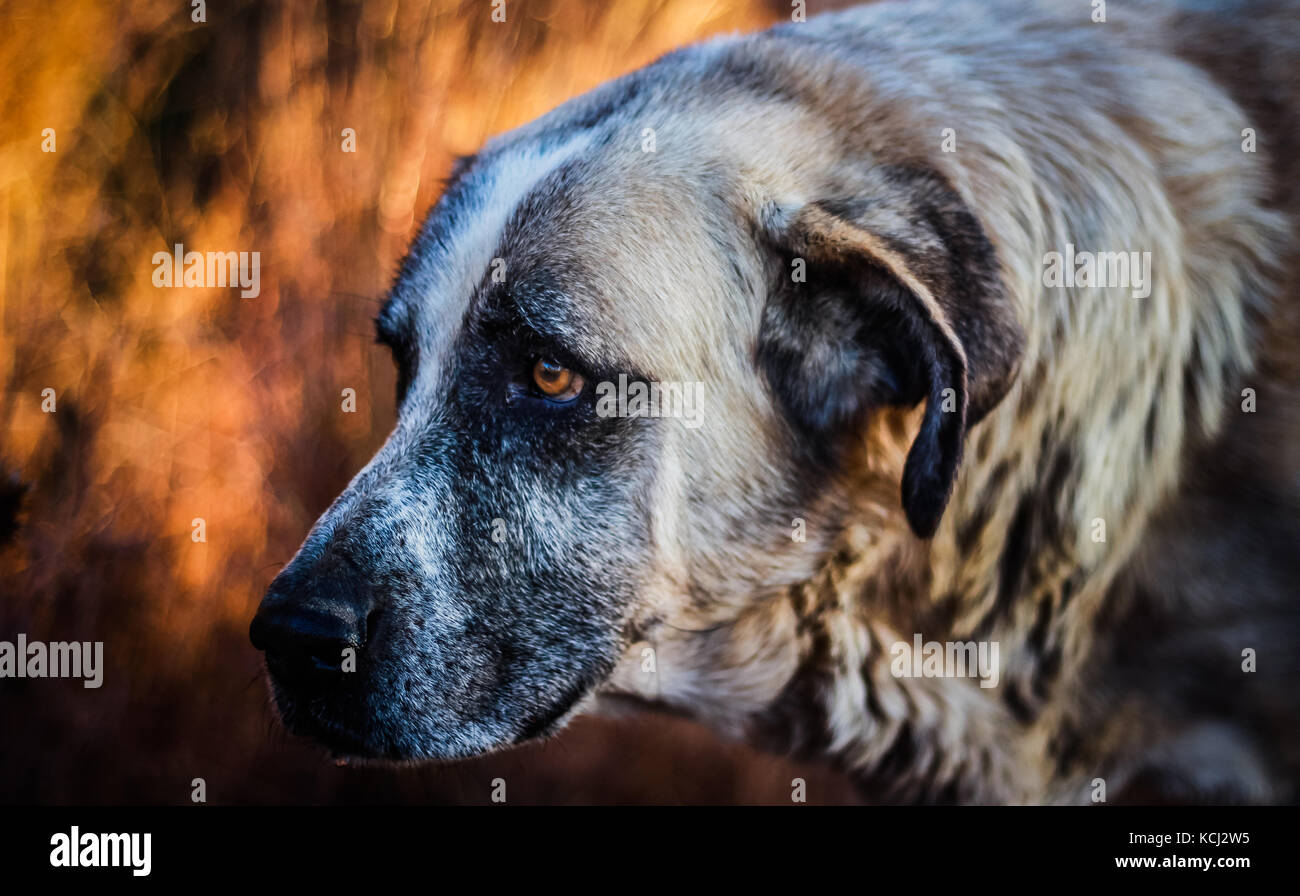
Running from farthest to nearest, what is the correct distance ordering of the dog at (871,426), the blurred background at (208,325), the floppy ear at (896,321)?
the blurred background at (208,325), the dog at (871,426), the floppy ear at (896,321)

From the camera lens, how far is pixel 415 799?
2.53 m

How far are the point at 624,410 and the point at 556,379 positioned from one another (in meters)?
0.12

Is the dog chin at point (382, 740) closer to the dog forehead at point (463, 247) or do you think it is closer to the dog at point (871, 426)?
the dog at point (871, 426)

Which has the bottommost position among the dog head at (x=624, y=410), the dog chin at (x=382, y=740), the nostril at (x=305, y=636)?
the dog chin at (x=382, y=740)

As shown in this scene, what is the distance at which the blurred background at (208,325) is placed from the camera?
90.0 inches

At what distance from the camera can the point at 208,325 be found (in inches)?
98.7

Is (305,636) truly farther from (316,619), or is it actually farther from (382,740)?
(382,740)

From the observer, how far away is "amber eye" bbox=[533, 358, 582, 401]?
159cm

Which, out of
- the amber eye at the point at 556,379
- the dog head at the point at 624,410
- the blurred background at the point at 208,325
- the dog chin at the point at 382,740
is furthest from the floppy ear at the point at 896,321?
the blurred background at the point at 208,325

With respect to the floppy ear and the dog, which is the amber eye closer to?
the dog

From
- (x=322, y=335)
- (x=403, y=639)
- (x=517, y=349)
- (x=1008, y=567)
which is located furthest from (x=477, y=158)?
(x=1008, y=567)

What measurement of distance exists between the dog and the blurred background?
→ 2.06 ft

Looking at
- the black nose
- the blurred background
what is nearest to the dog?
the black nose

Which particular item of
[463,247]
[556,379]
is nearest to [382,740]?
[556,379]
